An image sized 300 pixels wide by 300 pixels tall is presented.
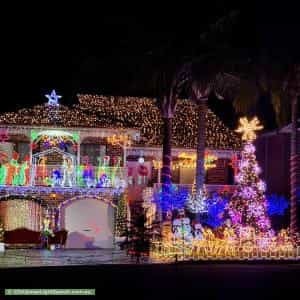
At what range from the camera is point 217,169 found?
39938 mm

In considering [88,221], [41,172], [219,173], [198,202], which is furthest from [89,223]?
[219,173]

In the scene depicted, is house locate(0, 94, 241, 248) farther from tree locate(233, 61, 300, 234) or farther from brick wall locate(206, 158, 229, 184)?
tree locate(233, 61, 300, 234)

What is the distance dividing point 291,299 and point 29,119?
50.2 feet

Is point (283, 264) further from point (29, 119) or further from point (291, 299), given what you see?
point (29, 119)

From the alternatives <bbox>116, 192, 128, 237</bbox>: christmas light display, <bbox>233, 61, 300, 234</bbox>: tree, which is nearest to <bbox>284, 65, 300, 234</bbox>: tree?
<bbox>233, 61, 300, 234</bbox>: tree

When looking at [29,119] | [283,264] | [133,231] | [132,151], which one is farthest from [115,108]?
[283,264]

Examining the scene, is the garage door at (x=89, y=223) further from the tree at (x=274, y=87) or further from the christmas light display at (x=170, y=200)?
the tree at (x=274, y=87)

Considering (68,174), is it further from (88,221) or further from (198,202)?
(198,202)

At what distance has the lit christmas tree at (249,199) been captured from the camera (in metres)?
28.4

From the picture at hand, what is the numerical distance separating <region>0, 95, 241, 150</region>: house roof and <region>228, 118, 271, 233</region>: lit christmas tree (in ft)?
21.6

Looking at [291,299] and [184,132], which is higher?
[184,132]

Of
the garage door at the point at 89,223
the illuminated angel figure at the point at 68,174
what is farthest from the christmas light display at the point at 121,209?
the illuminated angel figure at the point at 68,174

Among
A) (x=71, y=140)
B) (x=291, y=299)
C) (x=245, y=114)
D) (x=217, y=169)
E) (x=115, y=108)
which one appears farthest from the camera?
(x=217, y=169)

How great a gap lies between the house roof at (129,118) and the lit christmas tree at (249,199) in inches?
259
